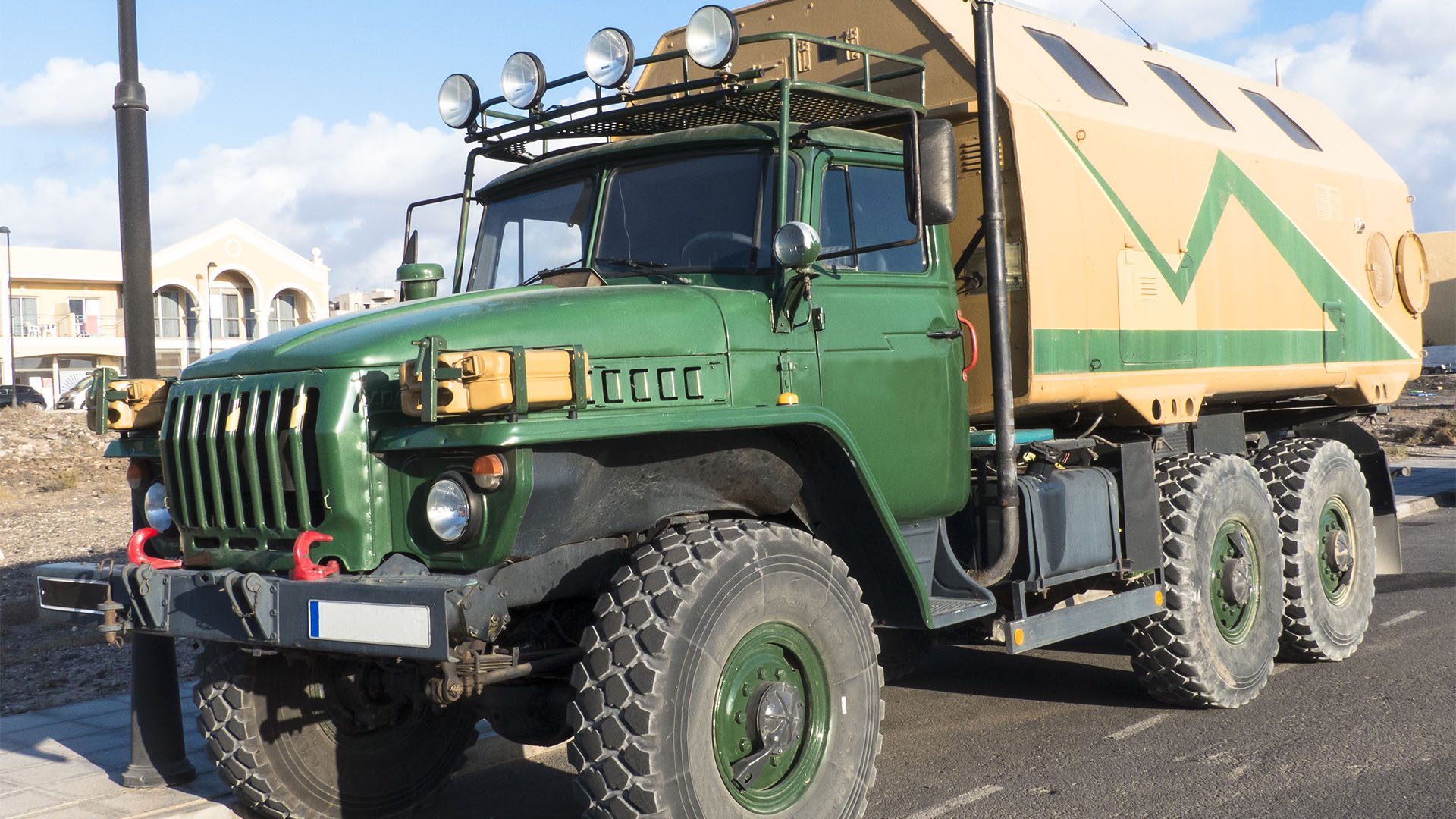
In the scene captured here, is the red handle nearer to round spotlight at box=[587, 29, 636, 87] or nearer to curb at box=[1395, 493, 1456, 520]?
round spotlight at box=[587, 29, 636, 87]

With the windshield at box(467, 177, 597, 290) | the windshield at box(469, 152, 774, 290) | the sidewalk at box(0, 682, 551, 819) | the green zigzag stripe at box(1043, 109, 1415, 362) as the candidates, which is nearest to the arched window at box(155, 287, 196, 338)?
the sidewalk at box(0, 682, 551, 819)

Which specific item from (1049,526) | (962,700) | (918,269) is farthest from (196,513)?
(962,700)

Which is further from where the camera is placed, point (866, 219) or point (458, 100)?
point (458, 100)

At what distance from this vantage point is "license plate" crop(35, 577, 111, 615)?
14.5 ft

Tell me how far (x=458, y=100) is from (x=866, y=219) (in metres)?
2.09

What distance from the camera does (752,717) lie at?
4441 millimetres

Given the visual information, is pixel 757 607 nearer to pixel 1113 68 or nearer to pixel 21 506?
pixel 1113 68

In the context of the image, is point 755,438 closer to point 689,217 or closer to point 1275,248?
point 689,217

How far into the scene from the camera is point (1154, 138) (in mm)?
7184

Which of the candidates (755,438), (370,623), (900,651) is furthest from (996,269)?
(370,623)

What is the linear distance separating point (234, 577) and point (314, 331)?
893 millimetres

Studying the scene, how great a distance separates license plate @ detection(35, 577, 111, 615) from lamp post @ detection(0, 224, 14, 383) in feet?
172

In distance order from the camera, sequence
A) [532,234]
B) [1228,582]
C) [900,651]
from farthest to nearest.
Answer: [900,651]
[1228,582]
[532,234]

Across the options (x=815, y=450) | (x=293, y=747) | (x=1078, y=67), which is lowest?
(x=293, y=747)
